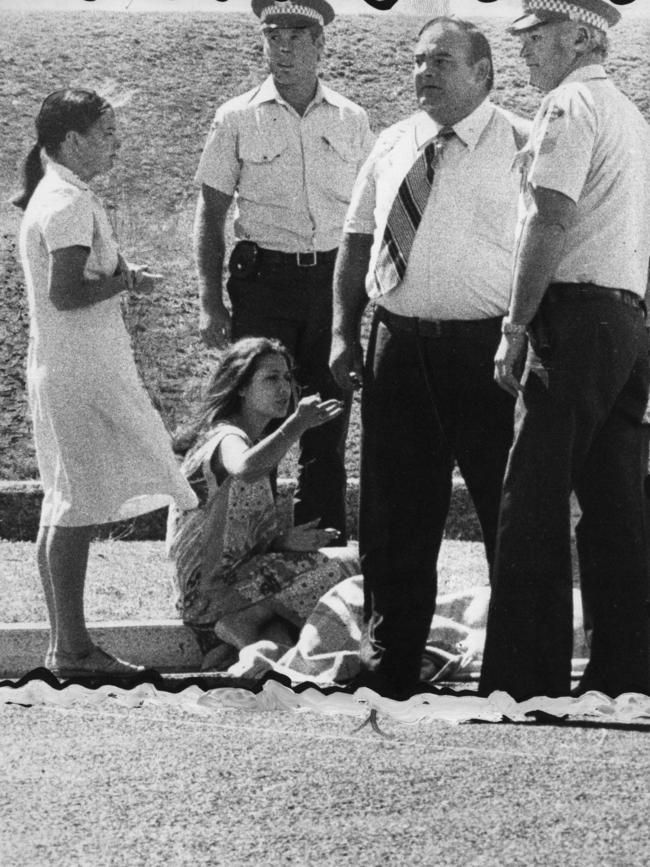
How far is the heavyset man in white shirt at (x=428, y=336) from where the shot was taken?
5.79 m

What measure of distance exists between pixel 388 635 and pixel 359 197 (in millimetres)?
1139

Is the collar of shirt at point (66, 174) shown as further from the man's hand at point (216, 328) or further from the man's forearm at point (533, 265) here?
the man's forearm at point (533, 265)

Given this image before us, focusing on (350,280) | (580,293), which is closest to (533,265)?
(580,293)

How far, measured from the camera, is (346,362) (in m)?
5.98

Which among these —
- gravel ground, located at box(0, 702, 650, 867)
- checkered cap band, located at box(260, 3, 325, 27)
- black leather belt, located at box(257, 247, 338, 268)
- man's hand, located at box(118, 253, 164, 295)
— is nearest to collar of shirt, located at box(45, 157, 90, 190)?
man's hand, located at box(118, 253, 164, 295)

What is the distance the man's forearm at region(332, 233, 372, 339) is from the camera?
601 cm

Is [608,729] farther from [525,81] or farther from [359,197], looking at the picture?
[525,81]

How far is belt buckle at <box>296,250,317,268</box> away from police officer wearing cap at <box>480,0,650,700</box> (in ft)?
6.02

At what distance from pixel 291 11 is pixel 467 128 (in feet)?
4.03

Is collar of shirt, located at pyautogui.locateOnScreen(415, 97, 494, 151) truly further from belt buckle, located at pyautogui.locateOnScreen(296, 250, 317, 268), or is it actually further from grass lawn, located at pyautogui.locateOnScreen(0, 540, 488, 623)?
grass lawn, located at pyautogui.locateOnScreen(0, 540, 488, 623)

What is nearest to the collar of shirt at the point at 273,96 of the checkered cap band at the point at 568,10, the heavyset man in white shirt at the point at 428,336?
the heavyset man in white shirt at the point at 428,336

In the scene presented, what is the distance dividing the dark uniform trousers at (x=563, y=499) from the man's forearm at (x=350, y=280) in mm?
652

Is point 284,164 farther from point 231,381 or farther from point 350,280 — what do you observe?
point 350,280

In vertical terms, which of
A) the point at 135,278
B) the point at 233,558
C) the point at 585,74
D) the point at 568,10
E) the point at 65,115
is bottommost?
the point at 233,558
